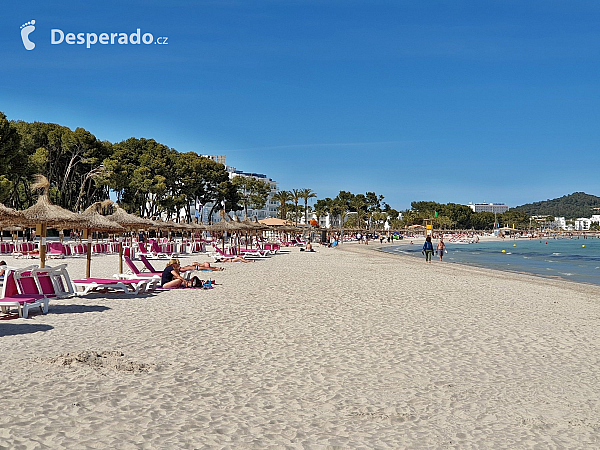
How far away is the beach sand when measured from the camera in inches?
165

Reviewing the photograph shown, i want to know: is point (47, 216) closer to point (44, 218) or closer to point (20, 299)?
point (44, 218)

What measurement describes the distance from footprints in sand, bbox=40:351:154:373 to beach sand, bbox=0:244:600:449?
21mm

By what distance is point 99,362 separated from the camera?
241 inches

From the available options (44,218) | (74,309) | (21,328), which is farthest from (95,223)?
(21,328)

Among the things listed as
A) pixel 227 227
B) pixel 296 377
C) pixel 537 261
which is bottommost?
pixel 537 261

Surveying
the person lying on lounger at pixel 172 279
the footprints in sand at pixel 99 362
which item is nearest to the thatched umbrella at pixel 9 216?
the person lying on lounger at pixel 172 279

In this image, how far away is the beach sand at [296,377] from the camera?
4203mm

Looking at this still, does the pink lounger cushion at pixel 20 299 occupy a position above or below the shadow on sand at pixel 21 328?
above

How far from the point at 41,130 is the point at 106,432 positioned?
170 ft

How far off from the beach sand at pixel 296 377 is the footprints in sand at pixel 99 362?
21mm

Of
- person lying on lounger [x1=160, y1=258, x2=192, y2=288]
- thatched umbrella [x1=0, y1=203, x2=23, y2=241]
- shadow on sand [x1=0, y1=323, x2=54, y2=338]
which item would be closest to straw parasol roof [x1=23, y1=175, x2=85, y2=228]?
thatched umbrella [x1=0, y1=203, x2=23, y2=241]

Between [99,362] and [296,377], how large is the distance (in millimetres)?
2067

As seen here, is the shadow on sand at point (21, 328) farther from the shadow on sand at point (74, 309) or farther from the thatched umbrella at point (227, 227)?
the thatched umbrella at point (227, 227)

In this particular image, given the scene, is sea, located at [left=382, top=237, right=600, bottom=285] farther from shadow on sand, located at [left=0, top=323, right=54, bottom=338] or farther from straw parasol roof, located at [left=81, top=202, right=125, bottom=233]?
shadow on sand, located at [left=0, top=323, right=54, bottom=338]
